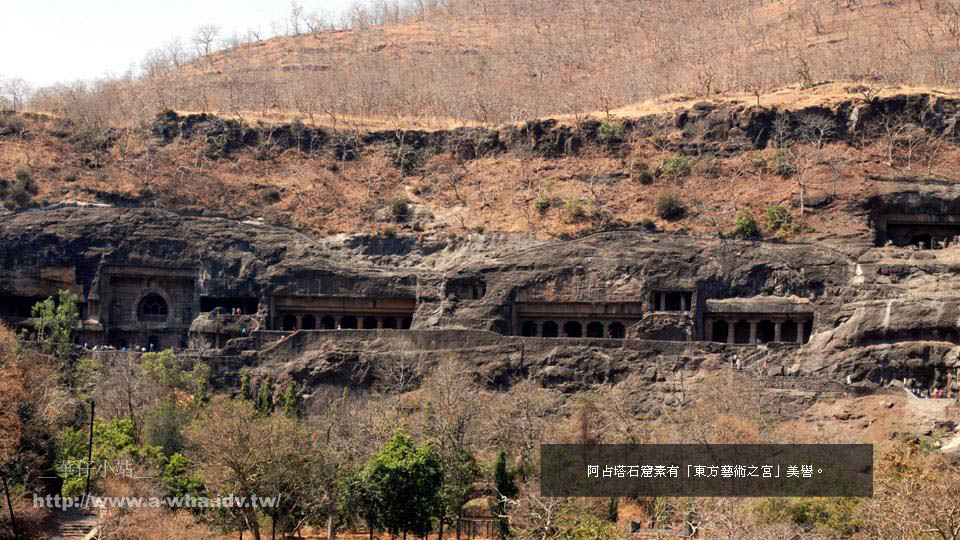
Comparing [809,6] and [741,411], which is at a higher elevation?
[809,6]

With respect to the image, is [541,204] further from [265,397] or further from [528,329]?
[265,397]

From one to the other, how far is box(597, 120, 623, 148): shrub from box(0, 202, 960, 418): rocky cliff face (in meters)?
11.0

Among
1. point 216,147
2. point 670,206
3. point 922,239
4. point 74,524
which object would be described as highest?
point 216,147

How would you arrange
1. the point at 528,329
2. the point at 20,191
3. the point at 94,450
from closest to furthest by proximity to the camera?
1. the point at 94,450
2. the point at 528,329
3. the point at 20,191

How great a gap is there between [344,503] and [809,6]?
257 feet

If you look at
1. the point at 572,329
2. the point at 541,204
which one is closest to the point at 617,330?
the point at 572,329

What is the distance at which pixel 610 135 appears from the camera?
78.8m

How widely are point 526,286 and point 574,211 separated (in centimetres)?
609

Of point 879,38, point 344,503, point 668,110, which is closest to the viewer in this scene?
point 344,503

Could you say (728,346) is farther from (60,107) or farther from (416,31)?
(416,31)

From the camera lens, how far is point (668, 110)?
80.7m

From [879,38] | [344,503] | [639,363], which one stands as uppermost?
[879,38]

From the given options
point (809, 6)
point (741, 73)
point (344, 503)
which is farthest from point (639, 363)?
point (809, 6)

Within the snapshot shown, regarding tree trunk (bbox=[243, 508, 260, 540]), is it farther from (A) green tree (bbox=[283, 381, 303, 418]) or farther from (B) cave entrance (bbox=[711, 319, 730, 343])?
(B) cave entrance (bbox=[711, 319, 730, 343])
